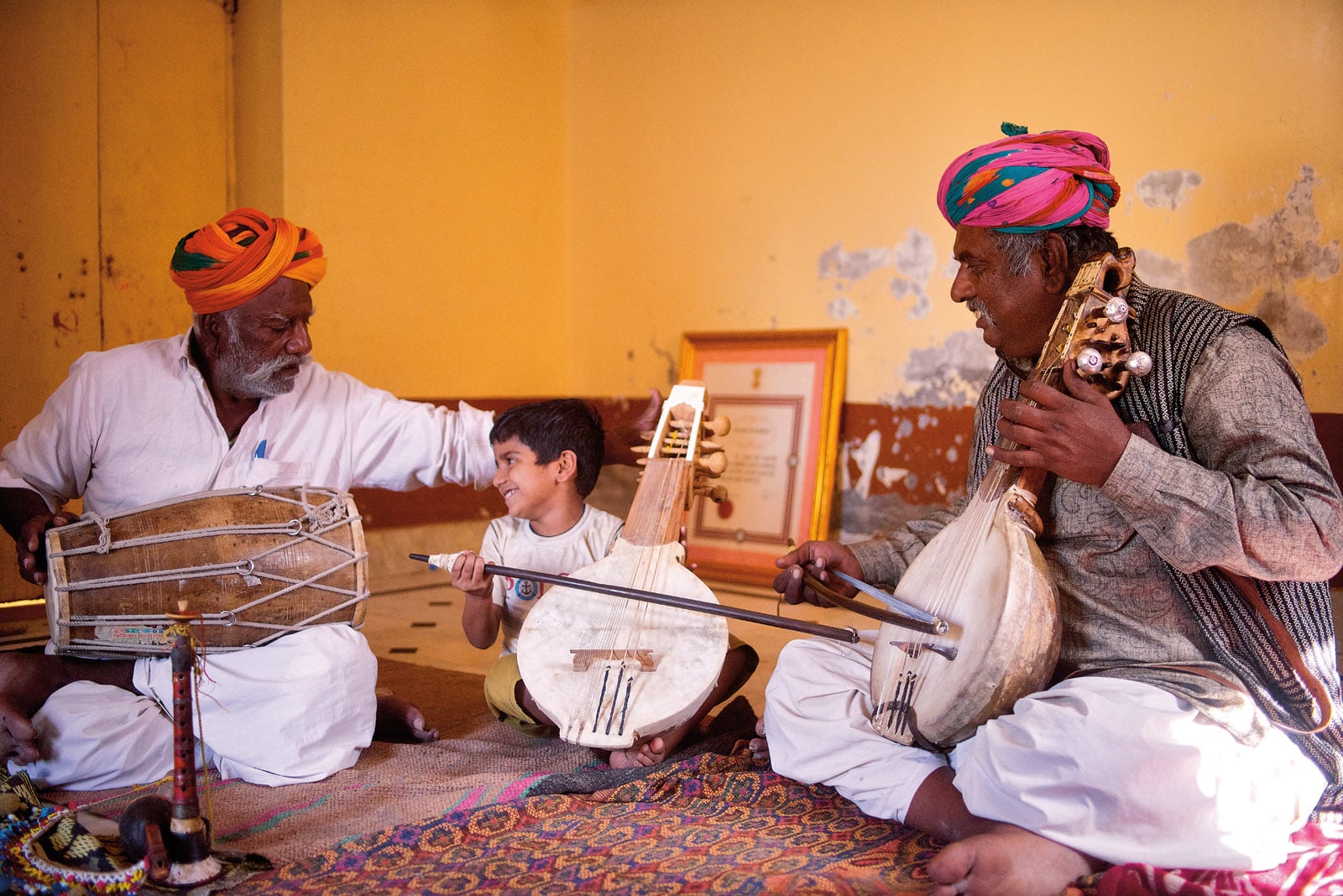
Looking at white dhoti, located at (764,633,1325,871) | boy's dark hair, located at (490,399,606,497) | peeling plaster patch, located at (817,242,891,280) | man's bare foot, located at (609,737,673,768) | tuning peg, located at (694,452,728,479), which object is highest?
peeling plaster patch, located at (817,242,891,280)

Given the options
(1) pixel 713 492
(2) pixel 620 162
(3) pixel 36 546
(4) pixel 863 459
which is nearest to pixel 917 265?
(4) pixel 863 459

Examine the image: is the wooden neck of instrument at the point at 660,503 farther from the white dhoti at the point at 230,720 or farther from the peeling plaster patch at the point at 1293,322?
the peeling plaster patch at the point at 1293,322

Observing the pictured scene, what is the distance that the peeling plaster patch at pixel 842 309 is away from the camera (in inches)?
207

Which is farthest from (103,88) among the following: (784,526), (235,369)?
(784,526)

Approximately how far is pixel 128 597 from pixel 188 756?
712 millimetres

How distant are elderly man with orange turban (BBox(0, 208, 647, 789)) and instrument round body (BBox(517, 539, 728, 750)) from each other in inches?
21.8

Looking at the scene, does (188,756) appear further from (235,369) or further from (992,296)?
(992,296)

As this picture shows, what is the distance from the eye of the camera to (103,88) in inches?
185

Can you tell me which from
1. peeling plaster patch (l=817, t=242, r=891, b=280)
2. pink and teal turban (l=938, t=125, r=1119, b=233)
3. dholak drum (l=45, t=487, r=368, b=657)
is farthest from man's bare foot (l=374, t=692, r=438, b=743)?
peeling plaster patch (l=817, t=242, r=891, b=280)

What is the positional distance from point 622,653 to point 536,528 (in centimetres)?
57

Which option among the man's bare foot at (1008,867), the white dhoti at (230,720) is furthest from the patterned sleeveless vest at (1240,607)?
the white dhoti at (230,720)

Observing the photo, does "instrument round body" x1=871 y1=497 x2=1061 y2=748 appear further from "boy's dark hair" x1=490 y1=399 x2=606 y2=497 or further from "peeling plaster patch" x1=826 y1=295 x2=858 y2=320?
"peeling plaster patch" x1=826 y1=295 x2=858 y2=320

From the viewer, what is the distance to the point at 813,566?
243 cm

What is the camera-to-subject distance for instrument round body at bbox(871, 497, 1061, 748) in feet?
6.25
